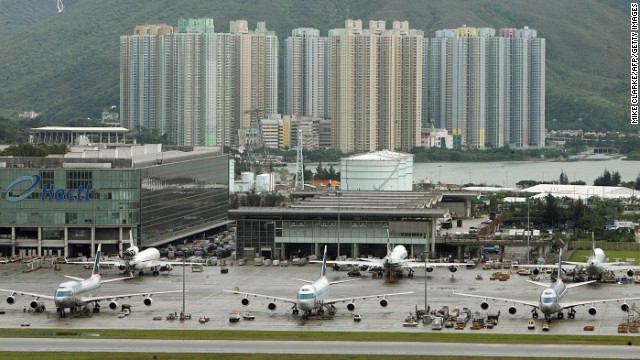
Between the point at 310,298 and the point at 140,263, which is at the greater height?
the point at 310,298

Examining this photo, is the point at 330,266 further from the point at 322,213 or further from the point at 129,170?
the point at 129,170

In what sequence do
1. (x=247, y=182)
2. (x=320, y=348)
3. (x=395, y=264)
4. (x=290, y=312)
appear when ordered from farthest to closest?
1. (x=247, y=182)
2. (x=395, y=264)
3. (x=290, y=312)
4. (x=320, y=348)

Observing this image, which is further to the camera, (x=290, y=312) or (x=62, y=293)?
(x=290, y=312)

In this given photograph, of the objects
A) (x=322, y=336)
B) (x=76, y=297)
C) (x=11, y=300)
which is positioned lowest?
(x=322, y=336)

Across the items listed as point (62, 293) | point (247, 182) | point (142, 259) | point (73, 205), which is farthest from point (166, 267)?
point (247, 182)

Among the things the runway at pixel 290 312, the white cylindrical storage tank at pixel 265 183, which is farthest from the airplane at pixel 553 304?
the white cylindrical storage tank at pixel 265 183

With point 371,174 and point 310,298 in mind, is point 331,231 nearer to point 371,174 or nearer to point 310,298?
point 310,298

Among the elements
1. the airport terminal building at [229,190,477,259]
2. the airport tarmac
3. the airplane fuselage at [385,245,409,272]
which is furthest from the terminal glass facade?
the airplane fuselage at [385,245,409,272]
